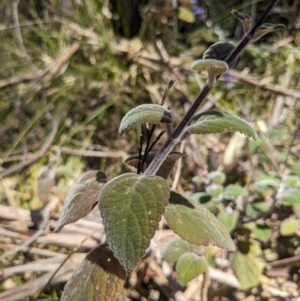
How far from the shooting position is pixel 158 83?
1.65 m

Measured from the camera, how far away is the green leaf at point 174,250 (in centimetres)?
77

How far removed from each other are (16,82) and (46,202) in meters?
0.77

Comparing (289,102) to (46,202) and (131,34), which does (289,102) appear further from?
(46,202)

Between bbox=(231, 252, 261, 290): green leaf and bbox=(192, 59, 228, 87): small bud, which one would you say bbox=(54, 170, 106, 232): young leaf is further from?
bbox=(231, 252, 261, 290): green leaf

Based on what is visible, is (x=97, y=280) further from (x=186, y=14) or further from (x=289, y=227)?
(x=186, y=14)

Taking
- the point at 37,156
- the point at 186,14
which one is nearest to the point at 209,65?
the point at 37,156

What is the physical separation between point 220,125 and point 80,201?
24cm

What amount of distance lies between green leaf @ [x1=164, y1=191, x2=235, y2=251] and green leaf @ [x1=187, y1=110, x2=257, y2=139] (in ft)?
0.46

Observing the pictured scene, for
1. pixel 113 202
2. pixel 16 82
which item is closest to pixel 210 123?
pixel 113 202

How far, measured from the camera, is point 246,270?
809mm

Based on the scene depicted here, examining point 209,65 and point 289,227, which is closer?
point 209,65

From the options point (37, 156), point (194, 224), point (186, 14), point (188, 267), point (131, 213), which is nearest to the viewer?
point (131, 213)

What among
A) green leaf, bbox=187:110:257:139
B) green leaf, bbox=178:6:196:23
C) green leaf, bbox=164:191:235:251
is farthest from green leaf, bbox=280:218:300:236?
green leaf, bbox=178:6:196:23

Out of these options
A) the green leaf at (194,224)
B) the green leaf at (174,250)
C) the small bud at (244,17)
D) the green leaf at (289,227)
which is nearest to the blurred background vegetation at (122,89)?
the green leaf at (289,227)
